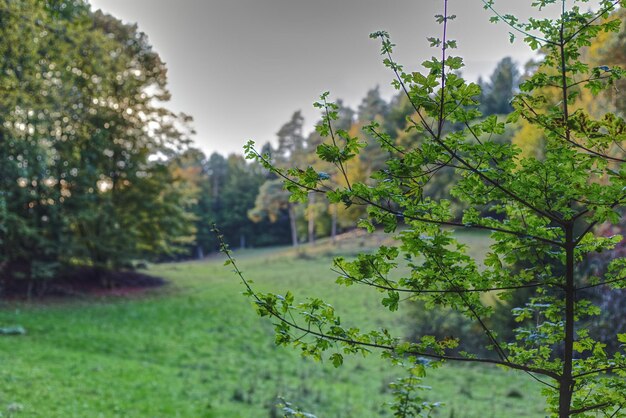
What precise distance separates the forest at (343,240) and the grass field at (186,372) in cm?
8

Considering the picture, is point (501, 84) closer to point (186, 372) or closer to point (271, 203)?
point (271, 203)

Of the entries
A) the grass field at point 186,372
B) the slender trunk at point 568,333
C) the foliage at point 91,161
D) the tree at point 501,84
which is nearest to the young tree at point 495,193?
the slender trunk at point 568,333

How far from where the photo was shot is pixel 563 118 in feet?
5.47

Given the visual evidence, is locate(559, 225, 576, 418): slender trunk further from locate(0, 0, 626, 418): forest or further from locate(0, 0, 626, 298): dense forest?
locate(0, 0, 626, 298): dense forest

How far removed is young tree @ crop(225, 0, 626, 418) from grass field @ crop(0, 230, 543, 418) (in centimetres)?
173

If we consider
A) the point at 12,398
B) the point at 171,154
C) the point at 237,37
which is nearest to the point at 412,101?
the point at 237,37

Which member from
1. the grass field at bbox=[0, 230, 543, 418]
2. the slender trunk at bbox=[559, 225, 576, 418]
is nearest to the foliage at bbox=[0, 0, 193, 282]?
the grass field at bbox=[0, 230, 543, 418]

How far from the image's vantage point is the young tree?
1601 mm

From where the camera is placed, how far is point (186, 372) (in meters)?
8.69

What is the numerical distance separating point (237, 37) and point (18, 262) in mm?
14841

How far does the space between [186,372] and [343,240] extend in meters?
25.5

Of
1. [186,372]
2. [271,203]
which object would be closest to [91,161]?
[186,372]

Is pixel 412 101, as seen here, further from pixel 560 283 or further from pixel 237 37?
pixel 237 37

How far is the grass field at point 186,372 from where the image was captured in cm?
663
